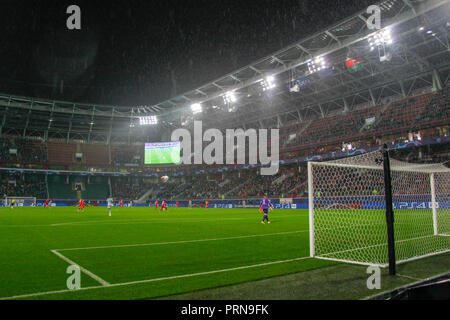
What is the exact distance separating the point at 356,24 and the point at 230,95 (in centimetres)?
1999

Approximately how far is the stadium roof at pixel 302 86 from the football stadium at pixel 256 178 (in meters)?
0.22

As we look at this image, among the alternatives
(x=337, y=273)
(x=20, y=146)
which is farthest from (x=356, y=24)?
(x=20, y=146)

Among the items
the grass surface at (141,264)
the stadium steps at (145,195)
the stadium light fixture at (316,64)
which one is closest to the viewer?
the grass surface at (141,264)

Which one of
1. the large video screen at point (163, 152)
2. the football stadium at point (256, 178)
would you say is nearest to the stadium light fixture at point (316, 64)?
the football stadium at point (256, 178)

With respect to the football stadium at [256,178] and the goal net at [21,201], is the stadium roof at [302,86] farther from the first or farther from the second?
the goal net at [21,201]

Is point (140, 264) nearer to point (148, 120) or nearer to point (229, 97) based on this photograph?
point (229, 97)

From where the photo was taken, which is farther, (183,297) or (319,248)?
(319,248)

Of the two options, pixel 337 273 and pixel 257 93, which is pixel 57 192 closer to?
pixel 257 93

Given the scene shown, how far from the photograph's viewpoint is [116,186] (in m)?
69.7

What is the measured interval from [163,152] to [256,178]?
2148cm

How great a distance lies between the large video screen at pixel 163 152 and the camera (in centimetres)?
6209

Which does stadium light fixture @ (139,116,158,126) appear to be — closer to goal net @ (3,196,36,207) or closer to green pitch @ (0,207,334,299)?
goal net @ (3,196,36,207)

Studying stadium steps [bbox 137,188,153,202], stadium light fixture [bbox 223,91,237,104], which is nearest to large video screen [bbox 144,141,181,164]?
stadium steps [bbox 137,188,153,202]
